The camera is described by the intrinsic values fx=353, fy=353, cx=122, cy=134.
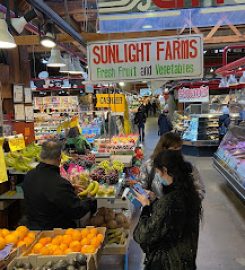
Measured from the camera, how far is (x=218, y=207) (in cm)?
698

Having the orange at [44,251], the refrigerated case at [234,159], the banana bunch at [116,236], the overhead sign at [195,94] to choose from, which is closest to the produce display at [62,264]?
the orange at [44,251]

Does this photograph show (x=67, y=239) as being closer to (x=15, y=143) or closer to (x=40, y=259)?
(x=40, y=259)

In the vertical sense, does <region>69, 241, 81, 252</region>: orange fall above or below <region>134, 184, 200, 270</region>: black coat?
below

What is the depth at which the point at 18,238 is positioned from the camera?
3.10 meters

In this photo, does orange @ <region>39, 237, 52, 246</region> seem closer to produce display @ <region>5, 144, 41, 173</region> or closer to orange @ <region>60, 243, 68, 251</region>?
orange @ <region>60, 243, 68, 251</region>

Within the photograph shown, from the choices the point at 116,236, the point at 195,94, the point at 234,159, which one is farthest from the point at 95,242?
the point at 195,94

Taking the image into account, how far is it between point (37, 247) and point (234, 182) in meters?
5.15

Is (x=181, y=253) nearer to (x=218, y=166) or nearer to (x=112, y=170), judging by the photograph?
(x=112, y=170)

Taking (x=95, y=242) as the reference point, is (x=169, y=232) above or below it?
above

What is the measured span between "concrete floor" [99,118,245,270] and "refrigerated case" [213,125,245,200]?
39cm

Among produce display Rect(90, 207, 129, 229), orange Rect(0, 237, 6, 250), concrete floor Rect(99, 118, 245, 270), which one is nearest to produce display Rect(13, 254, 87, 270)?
orange Rect(0, 237, 6, 250)

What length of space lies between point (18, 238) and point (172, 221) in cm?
142

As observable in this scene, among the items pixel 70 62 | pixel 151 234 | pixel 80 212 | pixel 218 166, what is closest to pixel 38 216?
pixel 80 212

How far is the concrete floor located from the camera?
4.63 metres
